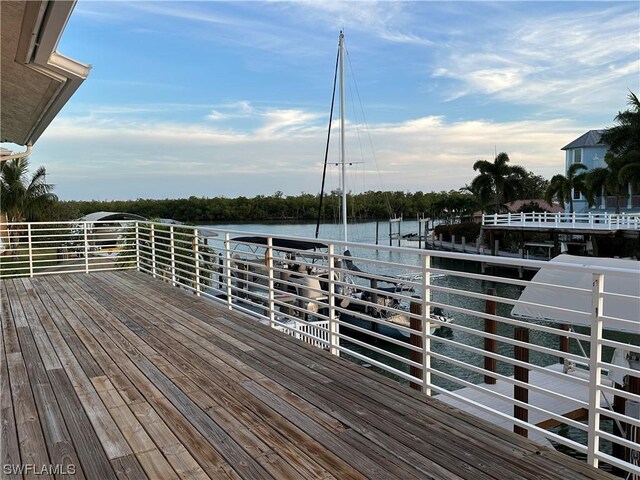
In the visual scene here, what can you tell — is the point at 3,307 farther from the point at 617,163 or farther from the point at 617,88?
the point at 617,88

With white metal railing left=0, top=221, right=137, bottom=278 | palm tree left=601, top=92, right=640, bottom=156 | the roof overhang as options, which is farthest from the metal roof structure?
the roof overhang

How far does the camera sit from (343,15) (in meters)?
15.4

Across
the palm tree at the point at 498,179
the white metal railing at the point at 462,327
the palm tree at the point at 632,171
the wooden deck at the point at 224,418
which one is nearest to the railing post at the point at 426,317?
the white metal railing at the point at 462,327

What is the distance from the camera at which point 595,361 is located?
1.87 meters

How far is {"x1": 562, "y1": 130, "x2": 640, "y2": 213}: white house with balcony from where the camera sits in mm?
31098

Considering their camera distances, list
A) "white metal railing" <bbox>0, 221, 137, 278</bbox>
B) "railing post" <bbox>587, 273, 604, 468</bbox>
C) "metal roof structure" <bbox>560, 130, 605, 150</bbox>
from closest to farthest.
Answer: "railing post" <bbox>587, 273, 604, 468</bbox>, "white metal railing" <bbox>0, 221, 137, 278</bbox>, "metal roof structure" <bbox>560, 130, 605, 150</bbox>

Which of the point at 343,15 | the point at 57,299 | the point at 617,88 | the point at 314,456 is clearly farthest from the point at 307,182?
the point at 314,456

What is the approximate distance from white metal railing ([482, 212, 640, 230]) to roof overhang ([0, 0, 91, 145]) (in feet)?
A: 78.0

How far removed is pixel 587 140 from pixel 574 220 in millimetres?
11010

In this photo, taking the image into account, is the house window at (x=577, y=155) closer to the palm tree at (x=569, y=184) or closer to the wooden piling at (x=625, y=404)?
the palm tree at (x=569, y=184)

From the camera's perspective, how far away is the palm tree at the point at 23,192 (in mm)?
17625

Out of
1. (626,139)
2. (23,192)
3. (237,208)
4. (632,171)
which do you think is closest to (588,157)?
(626,139)

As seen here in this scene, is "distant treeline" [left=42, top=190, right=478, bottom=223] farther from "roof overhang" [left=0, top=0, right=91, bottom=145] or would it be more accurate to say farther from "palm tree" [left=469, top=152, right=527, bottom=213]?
"roof overhang" [left=0, top=0, right=91, bottom=145]

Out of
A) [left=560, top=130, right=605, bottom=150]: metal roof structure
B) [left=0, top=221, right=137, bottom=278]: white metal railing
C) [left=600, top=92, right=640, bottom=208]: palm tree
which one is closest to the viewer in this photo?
[left=0, top=221, right=137, bottom=278]: white metal railing
